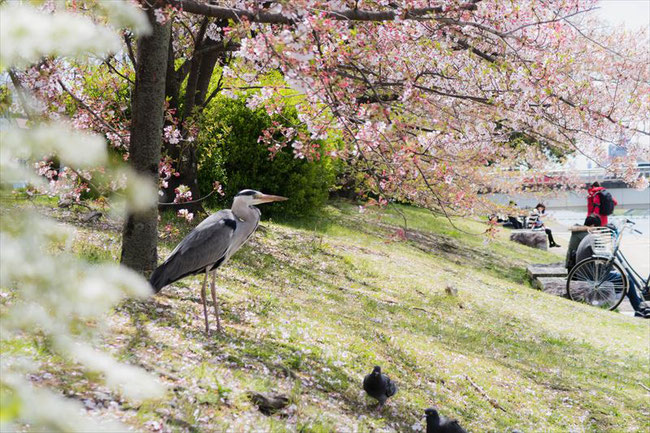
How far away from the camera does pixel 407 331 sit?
29.0 feet

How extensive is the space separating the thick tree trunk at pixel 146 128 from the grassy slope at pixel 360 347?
2.14 ft

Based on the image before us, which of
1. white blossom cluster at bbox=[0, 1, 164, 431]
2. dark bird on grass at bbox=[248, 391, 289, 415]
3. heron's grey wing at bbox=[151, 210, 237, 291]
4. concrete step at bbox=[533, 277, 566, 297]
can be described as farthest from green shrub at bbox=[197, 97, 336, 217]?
white blossom cluster at bbox=[0, 1, 164, 431]

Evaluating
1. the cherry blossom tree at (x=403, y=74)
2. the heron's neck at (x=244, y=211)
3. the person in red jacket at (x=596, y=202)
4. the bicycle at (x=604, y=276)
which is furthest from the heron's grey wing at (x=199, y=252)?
the person in red jacket at (x=596, y=202)

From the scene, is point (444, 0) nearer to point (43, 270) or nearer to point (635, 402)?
point (635, 402)

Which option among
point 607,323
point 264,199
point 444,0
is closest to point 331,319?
point 264,199

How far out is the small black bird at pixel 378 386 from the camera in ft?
17.7

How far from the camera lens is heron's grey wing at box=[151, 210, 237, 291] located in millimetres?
5562

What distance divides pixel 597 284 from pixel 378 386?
1083 cm

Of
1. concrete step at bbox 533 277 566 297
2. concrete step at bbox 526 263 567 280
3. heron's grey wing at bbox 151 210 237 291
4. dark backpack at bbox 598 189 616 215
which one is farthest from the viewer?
concrete step at bbox 526 263 567 280

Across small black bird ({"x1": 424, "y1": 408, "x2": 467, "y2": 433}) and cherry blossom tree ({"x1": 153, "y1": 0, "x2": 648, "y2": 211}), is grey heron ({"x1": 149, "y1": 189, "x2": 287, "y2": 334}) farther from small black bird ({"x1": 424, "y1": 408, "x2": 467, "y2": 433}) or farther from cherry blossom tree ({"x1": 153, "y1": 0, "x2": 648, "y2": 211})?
small black bird ({"x1": 424, "y1": 408, "x2": 467, "y2": 433})

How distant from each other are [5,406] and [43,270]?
303 mm

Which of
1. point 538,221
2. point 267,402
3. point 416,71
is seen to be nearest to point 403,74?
point 416,71

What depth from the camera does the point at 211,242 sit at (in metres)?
5.72

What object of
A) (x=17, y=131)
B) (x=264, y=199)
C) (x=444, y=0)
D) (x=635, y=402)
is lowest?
(x=635, y=402)
